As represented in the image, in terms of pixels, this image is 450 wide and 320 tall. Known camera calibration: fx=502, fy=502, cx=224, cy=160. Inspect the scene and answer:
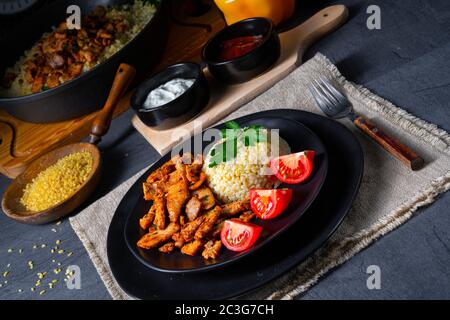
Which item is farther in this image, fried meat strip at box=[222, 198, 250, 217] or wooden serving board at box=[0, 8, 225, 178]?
wooden serving board at box=[0, 8, 225, 178]

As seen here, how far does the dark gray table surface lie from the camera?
1.63 metres

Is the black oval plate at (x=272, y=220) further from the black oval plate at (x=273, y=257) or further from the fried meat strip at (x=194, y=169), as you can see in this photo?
the fried meat strip at (x=194, y=169)

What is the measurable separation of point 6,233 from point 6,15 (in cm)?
193

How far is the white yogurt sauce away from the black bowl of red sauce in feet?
0.57

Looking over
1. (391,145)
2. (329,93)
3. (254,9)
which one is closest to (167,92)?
(254,9)

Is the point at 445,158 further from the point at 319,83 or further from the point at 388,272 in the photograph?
the point at 319,83

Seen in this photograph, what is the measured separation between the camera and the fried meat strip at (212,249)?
1.75 meters

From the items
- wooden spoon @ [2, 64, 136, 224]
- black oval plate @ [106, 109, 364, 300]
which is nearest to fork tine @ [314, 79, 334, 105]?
black oval plate @ [106, 109, 364, 300]

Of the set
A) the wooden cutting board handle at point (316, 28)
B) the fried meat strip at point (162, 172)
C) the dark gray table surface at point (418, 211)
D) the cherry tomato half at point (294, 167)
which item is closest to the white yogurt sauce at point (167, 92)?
the dark gray table surface at point (418, 211)

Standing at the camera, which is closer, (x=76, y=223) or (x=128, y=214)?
(x=128, y=214)

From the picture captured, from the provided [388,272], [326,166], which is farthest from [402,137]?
[388,272]

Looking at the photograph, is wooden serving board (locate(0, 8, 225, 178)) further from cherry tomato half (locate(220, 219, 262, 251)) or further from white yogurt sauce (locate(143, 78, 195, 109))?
cherry tomato half (locate(220, 219, 262, 251))

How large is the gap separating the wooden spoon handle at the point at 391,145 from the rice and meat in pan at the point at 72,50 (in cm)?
168

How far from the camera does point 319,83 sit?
2350 mm
